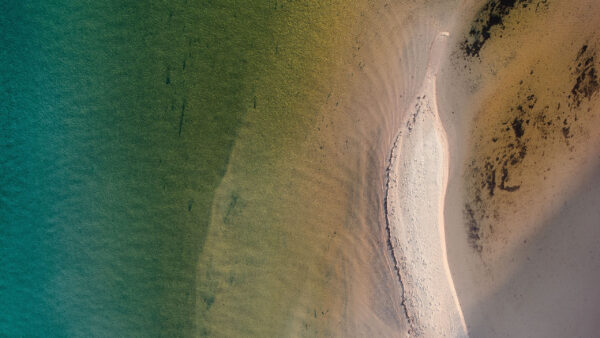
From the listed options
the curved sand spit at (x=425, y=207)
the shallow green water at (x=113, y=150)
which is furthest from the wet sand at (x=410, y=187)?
the shallow green water at (x=113, y=150)

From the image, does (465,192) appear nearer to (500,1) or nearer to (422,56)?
(422,56)

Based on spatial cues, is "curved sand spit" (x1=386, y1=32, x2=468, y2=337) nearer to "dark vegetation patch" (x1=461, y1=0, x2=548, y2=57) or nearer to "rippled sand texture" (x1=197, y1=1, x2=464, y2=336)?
"rippled sand texture" (x1=197, y1=1, x2=464, y2=336)

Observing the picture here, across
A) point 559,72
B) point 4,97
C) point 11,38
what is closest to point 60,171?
point 4,97

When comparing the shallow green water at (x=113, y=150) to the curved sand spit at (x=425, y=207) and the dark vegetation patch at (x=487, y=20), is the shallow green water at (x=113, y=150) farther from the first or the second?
the dark vegetation patch at (x=487, y=20)

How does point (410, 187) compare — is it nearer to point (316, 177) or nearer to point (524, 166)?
point (316, 177)

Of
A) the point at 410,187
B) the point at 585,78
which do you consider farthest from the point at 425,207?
the point at 585,78

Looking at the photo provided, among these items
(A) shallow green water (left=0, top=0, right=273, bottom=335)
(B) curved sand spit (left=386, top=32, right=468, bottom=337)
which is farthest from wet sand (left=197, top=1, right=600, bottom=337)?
(A) shallow green water (left=0, top=0, right=273, bottom=335)

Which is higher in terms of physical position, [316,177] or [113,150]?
[316,177]
